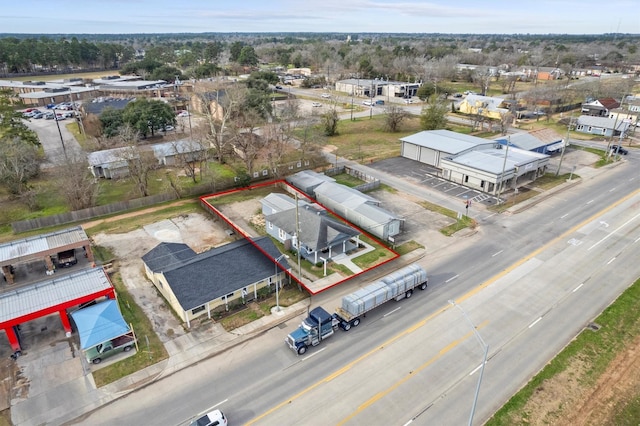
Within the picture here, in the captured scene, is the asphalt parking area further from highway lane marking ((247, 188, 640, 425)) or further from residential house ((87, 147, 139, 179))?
residential house ((87, 147, 139, 179))

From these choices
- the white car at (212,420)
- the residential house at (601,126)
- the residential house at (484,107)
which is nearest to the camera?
the white car at (212,420)

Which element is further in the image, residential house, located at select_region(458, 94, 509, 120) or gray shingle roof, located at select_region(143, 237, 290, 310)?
residential house, located at select_region(458, 94, 509, 120)

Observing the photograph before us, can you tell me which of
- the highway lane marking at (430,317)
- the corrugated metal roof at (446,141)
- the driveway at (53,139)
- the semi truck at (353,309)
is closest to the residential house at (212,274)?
the semi truck at (353,309)

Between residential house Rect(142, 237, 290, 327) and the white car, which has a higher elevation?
residential house Rect(142, 237, 290, 327)

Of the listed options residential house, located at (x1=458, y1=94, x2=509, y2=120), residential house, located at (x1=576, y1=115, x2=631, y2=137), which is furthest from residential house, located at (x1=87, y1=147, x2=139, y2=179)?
residential house, located at (x1=576, y1=115, x2=631, y2=137)

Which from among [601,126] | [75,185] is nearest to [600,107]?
[601,126]

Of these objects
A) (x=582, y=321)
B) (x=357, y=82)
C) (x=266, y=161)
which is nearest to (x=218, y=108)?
(x=266, y=161)

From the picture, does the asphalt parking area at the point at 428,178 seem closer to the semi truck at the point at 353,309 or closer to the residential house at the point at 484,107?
the semi truck at the point at 353,309
